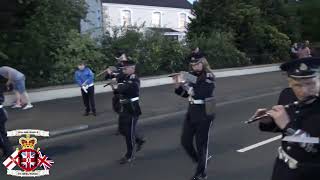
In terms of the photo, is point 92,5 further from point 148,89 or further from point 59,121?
point 59,121

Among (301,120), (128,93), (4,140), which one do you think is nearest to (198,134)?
(128,93)

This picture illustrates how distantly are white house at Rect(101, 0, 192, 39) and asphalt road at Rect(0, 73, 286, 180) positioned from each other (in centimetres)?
3090

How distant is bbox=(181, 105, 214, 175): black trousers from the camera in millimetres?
Answer: 6836

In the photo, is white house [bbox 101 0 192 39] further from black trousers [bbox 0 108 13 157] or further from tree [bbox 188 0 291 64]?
black trousers [bbox 0 108 13 157]

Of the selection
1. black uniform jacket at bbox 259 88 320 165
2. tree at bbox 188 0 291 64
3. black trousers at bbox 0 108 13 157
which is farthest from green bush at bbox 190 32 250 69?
black uniform jacket at bbox 259 88 320 165

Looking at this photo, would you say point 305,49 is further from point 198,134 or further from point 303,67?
point 198,134

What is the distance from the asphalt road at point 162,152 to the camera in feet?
24.8

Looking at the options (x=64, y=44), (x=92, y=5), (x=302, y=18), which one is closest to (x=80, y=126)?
(x=64, y=44)

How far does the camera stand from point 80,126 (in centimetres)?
1221

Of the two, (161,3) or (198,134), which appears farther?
(161,3)

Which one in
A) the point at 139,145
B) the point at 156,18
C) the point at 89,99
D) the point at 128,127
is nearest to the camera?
the point at 128,127

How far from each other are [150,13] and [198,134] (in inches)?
1771

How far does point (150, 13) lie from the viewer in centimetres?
5100

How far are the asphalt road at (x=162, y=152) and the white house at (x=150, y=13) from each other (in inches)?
1216
